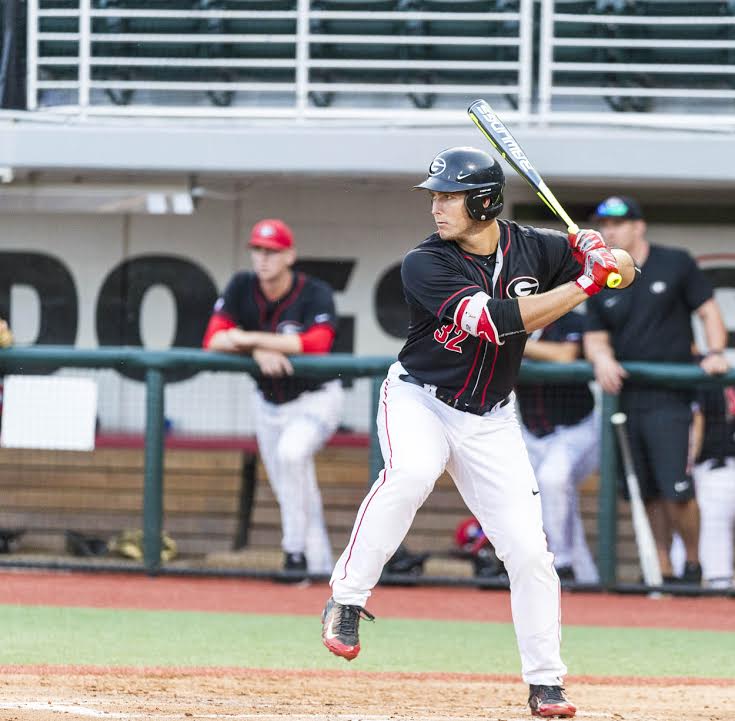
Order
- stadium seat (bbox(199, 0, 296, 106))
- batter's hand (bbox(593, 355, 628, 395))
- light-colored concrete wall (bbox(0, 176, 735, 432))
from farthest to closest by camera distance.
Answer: light-colored concrete wall (bbox(0, 176, 735, 432)) → stadium seat (bbox(199, 0, 296, 106)) → batter's hand (bbox(593, 355, 628, 395))

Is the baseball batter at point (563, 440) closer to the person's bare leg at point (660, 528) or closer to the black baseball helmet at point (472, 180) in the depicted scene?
the person's bare leg at point (660, 528)

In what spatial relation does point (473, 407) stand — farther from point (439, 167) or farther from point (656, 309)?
point (656, 309)

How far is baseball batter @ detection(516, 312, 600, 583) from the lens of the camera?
24.8 feet

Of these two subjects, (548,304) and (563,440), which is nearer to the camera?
(548,304)

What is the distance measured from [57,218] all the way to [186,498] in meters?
3.30

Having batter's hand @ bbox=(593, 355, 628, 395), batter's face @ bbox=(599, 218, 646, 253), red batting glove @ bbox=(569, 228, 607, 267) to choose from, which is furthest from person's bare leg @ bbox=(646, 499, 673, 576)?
red batting glove @ bbox=(569, 228, 607, 267)

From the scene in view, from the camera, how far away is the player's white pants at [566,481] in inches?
296

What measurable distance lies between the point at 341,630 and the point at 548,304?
1226 mm

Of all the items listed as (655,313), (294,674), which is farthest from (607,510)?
(294,674)

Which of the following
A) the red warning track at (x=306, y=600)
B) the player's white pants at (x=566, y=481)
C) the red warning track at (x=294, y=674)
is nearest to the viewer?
the red warning track at (x=294, y=674)

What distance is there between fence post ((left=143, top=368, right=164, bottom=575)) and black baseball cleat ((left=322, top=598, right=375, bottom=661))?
3.43m

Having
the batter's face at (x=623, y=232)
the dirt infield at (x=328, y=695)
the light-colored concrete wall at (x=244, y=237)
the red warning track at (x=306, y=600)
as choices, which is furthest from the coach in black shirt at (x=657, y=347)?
the light-colored concrete wall at (x=244, y=237)

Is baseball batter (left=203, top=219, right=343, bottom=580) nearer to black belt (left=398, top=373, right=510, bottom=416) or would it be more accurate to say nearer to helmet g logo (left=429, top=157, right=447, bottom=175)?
black belt (left=398, top=373, right=510, bottom=416)

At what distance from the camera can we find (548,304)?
427 centimetres
